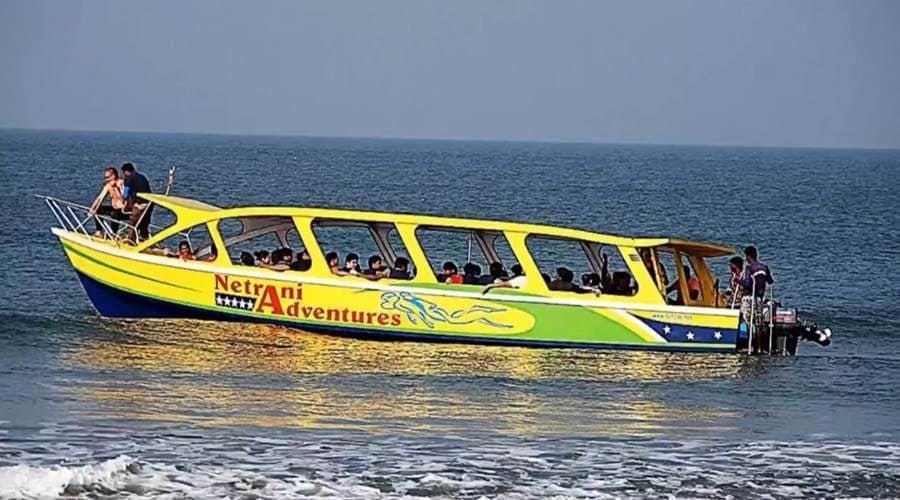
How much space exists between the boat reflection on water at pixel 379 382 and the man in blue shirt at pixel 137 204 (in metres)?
1.63

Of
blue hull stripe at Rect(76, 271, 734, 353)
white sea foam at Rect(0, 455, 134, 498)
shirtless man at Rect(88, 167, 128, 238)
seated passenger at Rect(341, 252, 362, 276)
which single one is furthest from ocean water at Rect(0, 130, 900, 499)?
shirtless man at Rect(88, 167, 128, 238)

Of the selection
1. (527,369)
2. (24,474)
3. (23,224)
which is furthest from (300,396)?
(23,224)

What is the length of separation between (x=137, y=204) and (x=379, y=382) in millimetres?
7410

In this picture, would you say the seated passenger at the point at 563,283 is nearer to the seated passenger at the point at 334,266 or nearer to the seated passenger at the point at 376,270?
the seated passenger at the point at 376,270

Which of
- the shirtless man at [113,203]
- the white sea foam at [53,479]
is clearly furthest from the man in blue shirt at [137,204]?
the white sea foam at [53,479]

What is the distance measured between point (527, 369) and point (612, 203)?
62.5 metres

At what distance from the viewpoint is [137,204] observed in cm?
2722

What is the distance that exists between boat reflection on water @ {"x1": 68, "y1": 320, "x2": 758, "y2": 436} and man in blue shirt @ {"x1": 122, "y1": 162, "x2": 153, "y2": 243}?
5.36 feet

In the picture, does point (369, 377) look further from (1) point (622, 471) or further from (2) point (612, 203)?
(2) point (612, 203)

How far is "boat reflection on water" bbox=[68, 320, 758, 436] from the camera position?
18.7 meters

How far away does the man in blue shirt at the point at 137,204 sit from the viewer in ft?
87.7

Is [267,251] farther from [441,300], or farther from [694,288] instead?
[694,288]

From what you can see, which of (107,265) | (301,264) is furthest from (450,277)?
(107,265)

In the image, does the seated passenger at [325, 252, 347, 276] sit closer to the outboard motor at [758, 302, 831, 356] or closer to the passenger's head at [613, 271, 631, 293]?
the passenger's head at [613, 271, 631, 293]
